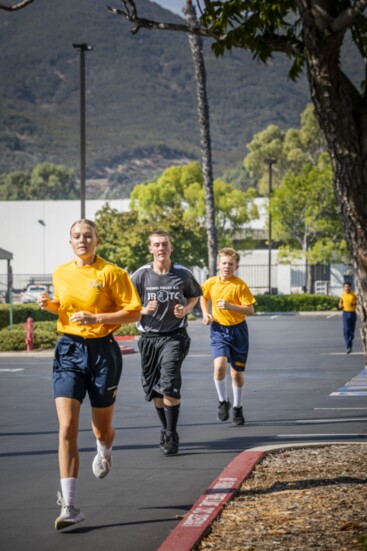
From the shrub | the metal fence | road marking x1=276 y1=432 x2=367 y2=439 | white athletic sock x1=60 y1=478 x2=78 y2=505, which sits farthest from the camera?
the metal fence

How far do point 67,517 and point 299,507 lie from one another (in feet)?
4.98

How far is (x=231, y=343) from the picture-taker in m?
13.1

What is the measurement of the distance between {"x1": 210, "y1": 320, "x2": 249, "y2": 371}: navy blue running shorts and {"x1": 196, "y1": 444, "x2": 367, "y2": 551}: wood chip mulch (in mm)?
3405

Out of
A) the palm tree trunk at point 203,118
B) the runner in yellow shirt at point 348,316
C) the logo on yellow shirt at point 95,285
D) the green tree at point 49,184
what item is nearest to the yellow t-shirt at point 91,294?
the logo on yellow shirt at point 95,285

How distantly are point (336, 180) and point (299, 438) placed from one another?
469 cm

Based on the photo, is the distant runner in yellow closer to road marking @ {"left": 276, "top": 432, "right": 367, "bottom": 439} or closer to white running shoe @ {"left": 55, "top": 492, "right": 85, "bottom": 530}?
road marking @ {"left": 276, "top": 432, "right": 367, "bottom": 439}

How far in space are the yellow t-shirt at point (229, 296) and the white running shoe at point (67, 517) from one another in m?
5.72

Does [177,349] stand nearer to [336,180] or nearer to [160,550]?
[336,180]

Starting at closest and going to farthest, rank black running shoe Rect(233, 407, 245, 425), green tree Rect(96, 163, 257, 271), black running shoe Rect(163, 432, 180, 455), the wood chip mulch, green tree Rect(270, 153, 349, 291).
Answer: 1. the wood chip mulch
2. black running shoe Rect(163, 432, 180, 455)
3. black running shoe Rect(233, 407, 245, 425)
4. green tree Rect(96, 163, 257, 271)
5. green tree Rect(270, 153, 349, 291)

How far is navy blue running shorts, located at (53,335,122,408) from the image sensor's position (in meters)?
7.84

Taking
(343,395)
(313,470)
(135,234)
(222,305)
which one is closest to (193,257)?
(135,234)

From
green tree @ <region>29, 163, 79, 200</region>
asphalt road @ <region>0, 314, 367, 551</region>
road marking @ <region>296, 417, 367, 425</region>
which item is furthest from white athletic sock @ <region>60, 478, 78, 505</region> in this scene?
green tree @ <region>29, 163, 79, 200</region>

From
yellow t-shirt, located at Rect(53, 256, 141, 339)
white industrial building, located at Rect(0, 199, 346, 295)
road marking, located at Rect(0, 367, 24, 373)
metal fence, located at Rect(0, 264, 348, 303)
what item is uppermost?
white industrial building, located at Rect(0, 199, 346, 295)

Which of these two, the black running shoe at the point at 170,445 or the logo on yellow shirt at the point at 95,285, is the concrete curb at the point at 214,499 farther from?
the logo on yellow shirt at the point at 95,285
